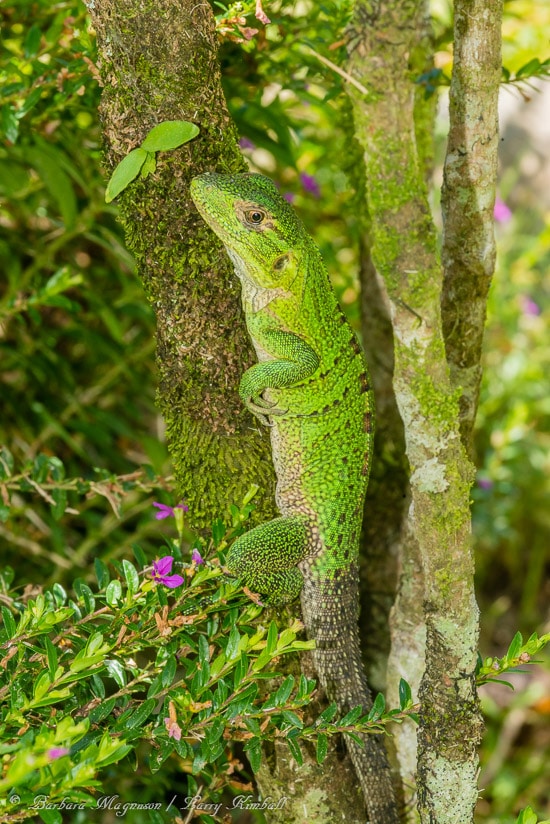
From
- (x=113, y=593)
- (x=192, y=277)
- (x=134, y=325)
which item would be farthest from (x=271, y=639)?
(x=134, y=325)

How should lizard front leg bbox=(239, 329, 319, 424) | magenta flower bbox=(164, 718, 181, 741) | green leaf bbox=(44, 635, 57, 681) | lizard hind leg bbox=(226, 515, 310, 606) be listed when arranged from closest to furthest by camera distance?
green leaf bbox=(44, 635, 57, 681), magenta flower bbox=(164, 718, 181, 741), lizard hind leg bbox=(226, 515, 310, 606), lizard front leg bbox=(239, 329, 319, 424)

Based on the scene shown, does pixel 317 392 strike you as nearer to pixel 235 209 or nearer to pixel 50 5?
pixel 235 209

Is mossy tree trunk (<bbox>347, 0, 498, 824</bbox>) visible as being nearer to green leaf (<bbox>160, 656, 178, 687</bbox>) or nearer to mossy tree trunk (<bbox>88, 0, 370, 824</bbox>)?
mossy tree trunk (<bbox>88, 0, 370, 824</bbox>)

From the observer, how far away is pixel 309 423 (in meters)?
2.47

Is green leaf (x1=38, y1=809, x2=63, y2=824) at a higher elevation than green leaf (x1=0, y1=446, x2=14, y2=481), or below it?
below

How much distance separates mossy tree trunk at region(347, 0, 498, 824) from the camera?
158 centimetres

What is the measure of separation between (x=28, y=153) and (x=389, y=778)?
7.74ft

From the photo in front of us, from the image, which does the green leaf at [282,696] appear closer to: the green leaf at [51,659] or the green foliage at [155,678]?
the green foliage at [155,678]

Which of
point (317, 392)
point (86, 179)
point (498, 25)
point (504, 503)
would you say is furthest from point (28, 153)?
point (504, 503)

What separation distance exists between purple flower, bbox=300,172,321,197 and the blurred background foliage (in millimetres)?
12

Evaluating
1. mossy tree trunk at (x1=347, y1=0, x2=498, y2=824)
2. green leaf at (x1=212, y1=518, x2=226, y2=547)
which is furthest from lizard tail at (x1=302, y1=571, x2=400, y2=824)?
green leaf at (x1=212, y1=518, x2=226, y2=547)

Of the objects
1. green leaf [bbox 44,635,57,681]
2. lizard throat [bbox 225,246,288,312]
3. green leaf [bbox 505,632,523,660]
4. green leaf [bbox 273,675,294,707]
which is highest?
lizard throat [bbox 225,246,288,312]

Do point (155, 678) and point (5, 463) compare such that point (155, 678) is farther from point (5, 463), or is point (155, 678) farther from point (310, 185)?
point (310, 185)

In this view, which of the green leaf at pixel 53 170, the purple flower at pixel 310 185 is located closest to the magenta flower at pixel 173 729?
the green leaf at pixel 53 170
